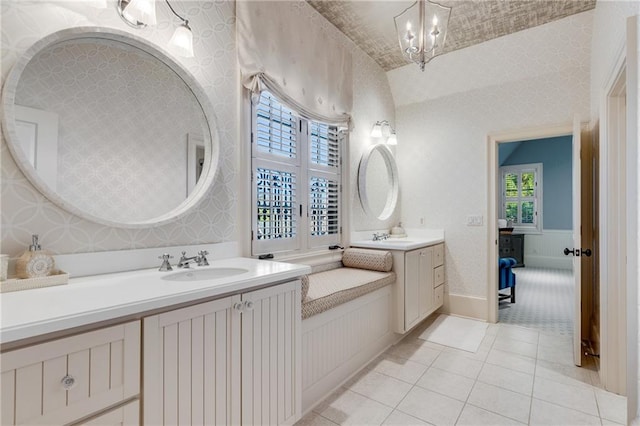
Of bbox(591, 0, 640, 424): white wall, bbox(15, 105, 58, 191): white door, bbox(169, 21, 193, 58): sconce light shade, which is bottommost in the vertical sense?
bbox(15, 105, 58, 191): white door

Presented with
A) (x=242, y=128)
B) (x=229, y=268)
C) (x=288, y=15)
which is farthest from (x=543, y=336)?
(x=288, y=15)

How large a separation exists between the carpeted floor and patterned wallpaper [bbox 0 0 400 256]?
126 inches

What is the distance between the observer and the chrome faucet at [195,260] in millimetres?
1555

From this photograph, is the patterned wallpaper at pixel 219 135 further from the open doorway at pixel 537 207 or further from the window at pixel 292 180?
the open doorway at pixel 537 207

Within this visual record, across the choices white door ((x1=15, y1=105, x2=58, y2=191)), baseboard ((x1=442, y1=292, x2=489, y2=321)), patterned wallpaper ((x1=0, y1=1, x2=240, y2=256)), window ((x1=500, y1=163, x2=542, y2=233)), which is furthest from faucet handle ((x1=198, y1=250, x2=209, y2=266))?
window ((x1=500, y1=163, x2=542, y2=233))

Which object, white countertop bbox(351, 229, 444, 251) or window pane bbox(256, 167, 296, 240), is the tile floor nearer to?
white countertop bbox(351, 229, 444, 251)

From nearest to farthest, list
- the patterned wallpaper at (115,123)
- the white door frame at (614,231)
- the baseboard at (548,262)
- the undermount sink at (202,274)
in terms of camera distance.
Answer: the patterned wallpaper at (115,123) < the undermount sink at (202,274) < the white door frame at (614,231) < the baseboard at (548,262)

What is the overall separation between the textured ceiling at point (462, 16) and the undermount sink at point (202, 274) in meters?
2.22

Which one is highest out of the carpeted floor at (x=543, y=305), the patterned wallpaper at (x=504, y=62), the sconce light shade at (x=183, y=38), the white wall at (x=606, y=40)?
the patterned wallpaper at (x=504, y=62)

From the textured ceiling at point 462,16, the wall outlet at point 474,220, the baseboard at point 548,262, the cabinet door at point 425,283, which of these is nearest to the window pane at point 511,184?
the baseboard at point 548,262

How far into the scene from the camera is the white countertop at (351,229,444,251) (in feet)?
8.80

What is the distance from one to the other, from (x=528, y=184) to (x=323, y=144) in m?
6.13

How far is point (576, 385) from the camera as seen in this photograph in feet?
6.78

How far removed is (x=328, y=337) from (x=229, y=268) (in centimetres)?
82
